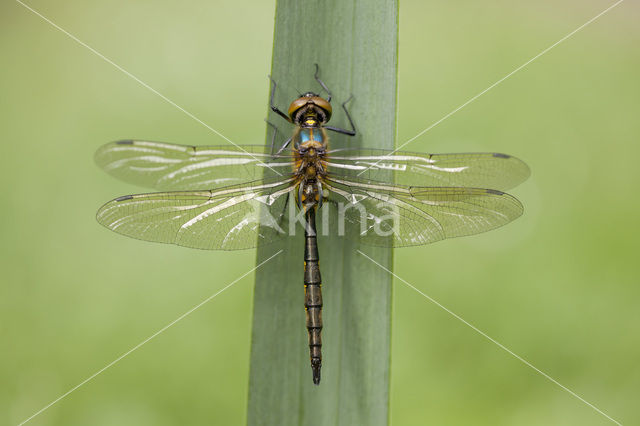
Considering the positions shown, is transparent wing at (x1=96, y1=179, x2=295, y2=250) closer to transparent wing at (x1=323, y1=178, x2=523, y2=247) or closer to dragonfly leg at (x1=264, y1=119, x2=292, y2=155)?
dragonfly leg at (x1=264, y1=119, x2=292, y2=155)

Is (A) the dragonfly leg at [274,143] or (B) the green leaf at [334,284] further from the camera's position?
(A) the dragonfly leg at [274,143]

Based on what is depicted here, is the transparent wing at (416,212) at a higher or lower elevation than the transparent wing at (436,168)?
lower

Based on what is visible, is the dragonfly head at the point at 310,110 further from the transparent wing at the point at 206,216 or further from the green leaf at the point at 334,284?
the transparent wing at the point at 206,216

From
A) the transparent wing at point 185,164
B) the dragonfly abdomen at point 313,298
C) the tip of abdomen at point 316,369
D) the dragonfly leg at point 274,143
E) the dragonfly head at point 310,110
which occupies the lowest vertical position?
the tip of abdomen at point 316,369

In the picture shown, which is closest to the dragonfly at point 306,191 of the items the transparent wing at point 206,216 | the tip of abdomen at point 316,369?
the transparent wing at point 206,216

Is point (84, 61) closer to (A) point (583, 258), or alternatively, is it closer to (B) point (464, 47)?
(B) point (464, 47)

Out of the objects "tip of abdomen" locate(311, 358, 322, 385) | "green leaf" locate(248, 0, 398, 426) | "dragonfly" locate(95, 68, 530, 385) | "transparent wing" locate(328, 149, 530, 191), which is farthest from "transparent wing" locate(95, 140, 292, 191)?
"tip of abdomen" locate(311, 358, 322, 385)

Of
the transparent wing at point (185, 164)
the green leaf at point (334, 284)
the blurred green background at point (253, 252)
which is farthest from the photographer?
the blurred green background at point (253, 252)
